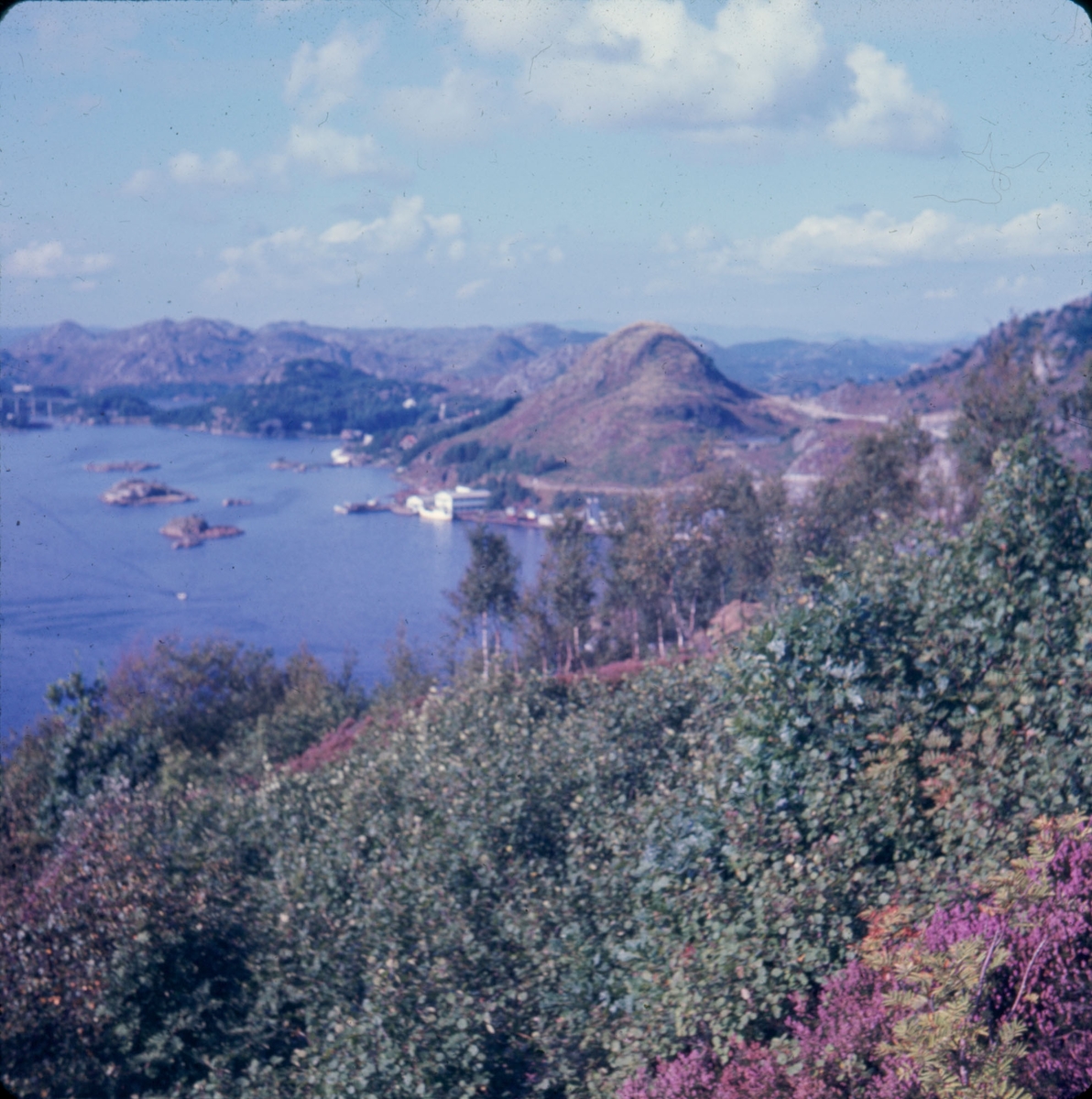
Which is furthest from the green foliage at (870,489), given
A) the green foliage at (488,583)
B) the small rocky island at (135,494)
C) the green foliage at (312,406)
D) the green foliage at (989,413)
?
the green foliage at (312,406)

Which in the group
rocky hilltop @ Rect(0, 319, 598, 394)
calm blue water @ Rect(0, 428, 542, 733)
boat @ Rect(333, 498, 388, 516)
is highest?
rocky hilltop @ Rect(0, 319, 598, 394)

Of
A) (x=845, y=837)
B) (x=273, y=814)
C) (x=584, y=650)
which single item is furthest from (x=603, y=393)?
(x=845, y=837)

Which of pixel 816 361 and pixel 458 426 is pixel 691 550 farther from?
pixel 816 361

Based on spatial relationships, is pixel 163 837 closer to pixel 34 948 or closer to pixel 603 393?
pixel 34 948

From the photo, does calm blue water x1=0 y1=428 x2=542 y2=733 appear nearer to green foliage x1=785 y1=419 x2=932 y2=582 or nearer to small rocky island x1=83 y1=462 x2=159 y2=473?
small rocky island x1=83 y1=462 x2=159 y2=473

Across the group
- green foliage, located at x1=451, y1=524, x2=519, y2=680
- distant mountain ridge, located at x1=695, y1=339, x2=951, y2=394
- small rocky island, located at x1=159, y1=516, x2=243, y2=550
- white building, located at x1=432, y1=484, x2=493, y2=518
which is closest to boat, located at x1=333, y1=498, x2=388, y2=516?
white building, located at x1=432, y1=484, x2=493, y2=518

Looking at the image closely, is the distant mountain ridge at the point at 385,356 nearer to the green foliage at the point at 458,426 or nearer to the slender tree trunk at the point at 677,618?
the green foliage at the point at 458,426
